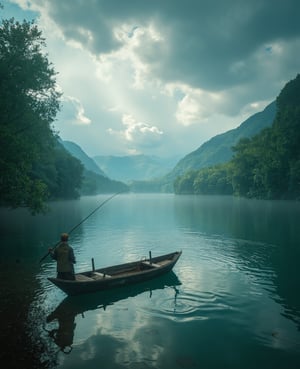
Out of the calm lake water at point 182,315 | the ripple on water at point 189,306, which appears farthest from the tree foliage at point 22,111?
the ripple on water at point 189,306

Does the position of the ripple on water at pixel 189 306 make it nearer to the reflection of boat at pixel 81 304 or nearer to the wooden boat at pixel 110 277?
the reflection of boat at pixel 81 304

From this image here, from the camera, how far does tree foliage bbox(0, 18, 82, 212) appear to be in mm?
27672

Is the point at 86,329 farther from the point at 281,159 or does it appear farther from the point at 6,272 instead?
the point at 281,159

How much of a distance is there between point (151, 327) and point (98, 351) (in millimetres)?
2707

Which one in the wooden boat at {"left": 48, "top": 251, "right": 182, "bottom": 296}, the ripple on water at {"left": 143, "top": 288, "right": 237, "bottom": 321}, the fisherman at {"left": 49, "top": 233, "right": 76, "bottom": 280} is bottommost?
the ripple on water at {"left": 143, "top": 288, "right": 237, "bottom": 321}

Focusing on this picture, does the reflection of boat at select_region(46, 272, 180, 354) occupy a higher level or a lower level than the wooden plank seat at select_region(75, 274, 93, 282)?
lower

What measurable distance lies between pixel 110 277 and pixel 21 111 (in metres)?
23.8

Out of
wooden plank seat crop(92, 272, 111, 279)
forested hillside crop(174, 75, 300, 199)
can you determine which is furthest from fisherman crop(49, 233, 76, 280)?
forested hillside crop(174, 75, 300, 199)

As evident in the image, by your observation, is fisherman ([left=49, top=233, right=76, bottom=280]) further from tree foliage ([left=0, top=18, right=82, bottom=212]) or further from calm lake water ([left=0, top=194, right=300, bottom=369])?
tree foliage ([left=0, top=18, right=82, bottom=212])

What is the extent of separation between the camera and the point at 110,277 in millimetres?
15984

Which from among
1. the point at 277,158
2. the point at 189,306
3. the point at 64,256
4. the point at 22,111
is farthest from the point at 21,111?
the point at 277,158

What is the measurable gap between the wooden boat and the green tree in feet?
50.8

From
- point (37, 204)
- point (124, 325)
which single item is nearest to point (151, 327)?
point (124, 325)

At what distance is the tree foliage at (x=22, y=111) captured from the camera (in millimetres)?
27672
